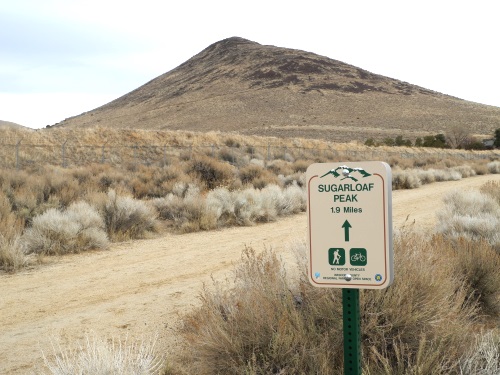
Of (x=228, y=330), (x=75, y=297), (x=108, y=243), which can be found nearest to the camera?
(x=228, y=330)

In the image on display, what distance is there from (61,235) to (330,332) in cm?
725

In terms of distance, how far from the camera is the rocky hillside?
8919 centimetres

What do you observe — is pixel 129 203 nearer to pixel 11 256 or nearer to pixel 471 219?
pixel 11 256

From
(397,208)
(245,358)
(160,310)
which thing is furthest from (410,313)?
(397,208)

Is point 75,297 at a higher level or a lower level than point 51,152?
lower

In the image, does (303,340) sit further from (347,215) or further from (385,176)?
(385,176)

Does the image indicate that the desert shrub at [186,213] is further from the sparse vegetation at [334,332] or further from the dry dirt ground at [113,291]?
the sparse vegetation at [334,332]

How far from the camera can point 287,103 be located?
103 metres

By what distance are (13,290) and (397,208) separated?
11.6 metres

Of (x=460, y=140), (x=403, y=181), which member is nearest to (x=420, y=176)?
(x=403, y=181)

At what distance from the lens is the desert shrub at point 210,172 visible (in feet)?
62.6

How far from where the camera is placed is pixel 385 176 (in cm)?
290

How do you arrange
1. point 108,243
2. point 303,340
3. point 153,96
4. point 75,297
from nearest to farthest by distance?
point 303,340 < point 75,297 < point 108,243 < point 153,96

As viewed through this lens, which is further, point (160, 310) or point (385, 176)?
point (160, 310)
